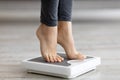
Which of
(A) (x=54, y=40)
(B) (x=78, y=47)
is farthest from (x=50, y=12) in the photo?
(B) (x=78, y=47)

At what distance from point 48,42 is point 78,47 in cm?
67

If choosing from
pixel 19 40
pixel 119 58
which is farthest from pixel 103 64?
pixel 19 40

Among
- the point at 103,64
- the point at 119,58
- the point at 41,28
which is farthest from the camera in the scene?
the point at 119,58

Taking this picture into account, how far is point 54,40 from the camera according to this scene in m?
1.39

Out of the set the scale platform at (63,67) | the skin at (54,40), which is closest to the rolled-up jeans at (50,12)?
the skin at (54,40)

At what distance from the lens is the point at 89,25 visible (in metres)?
3.19

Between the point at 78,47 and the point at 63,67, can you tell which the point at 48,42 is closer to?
the point at 63,67

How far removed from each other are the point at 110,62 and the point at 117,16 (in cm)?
174

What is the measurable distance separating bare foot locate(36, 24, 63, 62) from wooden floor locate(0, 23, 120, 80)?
9 cm

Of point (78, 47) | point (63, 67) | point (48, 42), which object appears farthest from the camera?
point (78, 47)

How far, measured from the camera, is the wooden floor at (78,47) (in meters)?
1.38

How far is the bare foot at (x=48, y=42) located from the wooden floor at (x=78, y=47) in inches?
3.6

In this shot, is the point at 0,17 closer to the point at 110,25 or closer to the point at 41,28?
the point at 110,25

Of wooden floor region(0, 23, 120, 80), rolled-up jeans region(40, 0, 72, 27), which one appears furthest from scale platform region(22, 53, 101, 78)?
rolled-up jeans region(40, 0, 72, 27)
